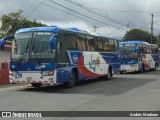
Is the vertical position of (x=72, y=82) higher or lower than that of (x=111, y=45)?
lower

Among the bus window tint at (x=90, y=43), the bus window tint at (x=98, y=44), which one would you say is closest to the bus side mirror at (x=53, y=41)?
the bus window tint at (x=90, y=43)

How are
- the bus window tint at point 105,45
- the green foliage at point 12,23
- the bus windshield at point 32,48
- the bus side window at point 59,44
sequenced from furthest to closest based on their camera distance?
the green foliage at point 12,23 → the bus window tint at point 105,45 → the bus side window at point 59,44 → the bus windshield at point 32,48

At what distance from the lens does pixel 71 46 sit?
64.7 feet

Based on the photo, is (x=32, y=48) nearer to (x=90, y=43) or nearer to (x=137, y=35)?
(x=90, y=43)

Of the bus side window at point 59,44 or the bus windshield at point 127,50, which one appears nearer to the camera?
the bus side window at point 59,44

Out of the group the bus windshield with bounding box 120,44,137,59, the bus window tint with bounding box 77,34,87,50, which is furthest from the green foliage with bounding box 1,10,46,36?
the bus window tint with bounding box 77,34,87,50

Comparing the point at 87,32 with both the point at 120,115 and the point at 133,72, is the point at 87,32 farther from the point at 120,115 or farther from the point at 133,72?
the point at 133,72

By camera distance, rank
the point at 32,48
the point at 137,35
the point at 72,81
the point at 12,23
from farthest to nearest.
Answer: the point at 137,35, the point at 12,23, the point at 72,81, the point at 32,48

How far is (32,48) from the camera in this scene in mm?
17609

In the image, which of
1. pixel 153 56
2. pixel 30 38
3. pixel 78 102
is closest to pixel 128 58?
pixel 153 56

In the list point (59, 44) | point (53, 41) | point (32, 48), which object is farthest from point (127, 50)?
point (53, 41)

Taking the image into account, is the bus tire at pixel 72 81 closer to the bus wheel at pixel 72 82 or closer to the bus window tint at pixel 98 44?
the bus wheel at pixel 72 82

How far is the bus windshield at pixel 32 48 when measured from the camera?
17.4 m

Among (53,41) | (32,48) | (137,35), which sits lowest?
(32,48)
